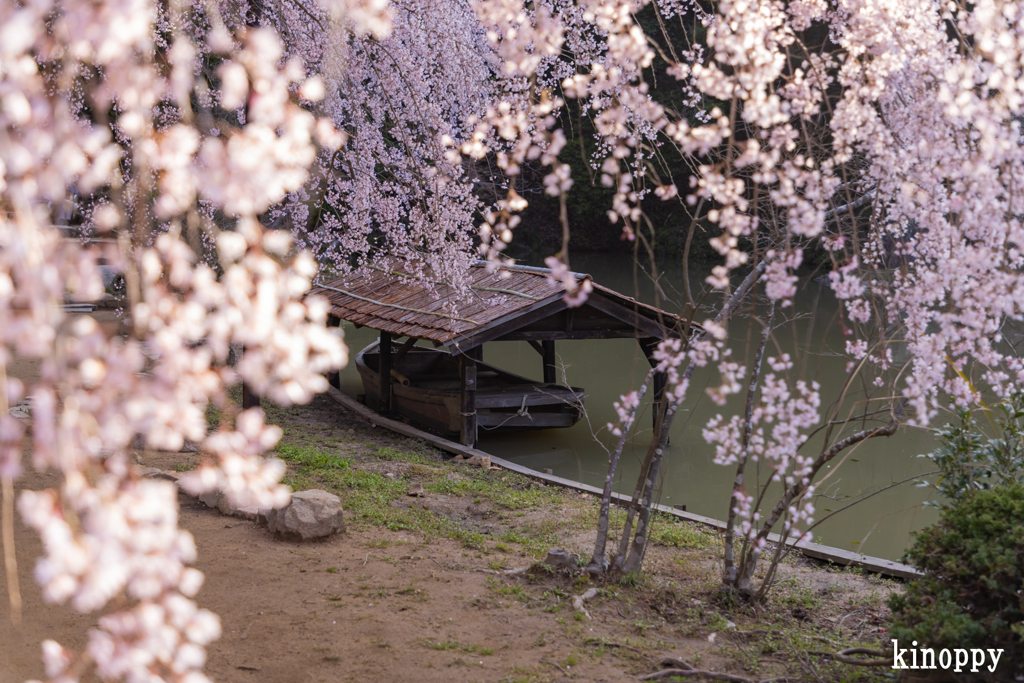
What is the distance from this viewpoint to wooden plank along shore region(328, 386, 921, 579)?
5.47 meters

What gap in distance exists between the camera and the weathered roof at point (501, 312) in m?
8.66

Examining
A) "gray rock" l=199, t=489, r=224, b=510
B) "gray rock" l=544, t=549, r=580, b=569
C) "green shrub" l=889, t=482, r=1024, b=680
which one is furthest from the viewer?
"gray rock" l=199, t=489, r=224, b=510

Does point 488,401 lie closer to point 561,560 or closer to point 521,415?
point 521,415

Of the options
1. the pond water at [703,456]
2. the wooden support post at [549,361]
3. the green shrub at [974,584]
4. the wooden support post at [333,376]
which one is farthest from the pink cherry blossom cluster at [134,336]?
the wooden support post at [333,376]

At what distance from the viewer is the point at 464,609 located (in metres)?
4.45

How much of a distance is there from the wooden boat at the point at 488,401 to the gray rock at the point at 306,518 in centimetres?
390

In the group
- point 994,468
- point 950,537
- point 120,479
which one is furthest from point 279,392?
point 994,468

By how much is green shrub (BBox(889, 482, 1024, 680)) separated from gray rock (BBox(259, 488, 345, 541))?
349 cm

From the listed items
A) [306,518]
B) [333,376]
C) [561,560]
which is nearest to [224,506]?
[306,518]

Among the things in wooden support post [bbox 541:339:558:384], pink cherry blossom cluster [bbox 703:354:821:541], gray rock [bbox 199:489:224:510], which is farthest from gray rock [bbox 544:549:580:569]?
wooden support post [bbox 541:339:558:384]

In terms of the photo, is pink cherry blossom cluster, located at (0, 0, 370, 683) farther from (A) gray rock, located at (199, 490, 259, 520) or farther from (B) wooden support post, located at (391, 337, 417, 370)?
(B) wooden support post, located at (391, 337, 417, 370)

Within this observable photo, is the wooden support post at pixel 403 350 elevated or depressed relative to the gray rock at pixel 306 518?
elevated

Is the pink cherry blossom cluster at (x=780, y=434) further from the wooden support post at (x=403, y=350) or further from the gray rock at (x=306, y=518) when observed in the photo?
the wooden support post at (x=403, y=350)

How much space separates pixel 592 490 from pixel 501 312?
2291 millimetres
